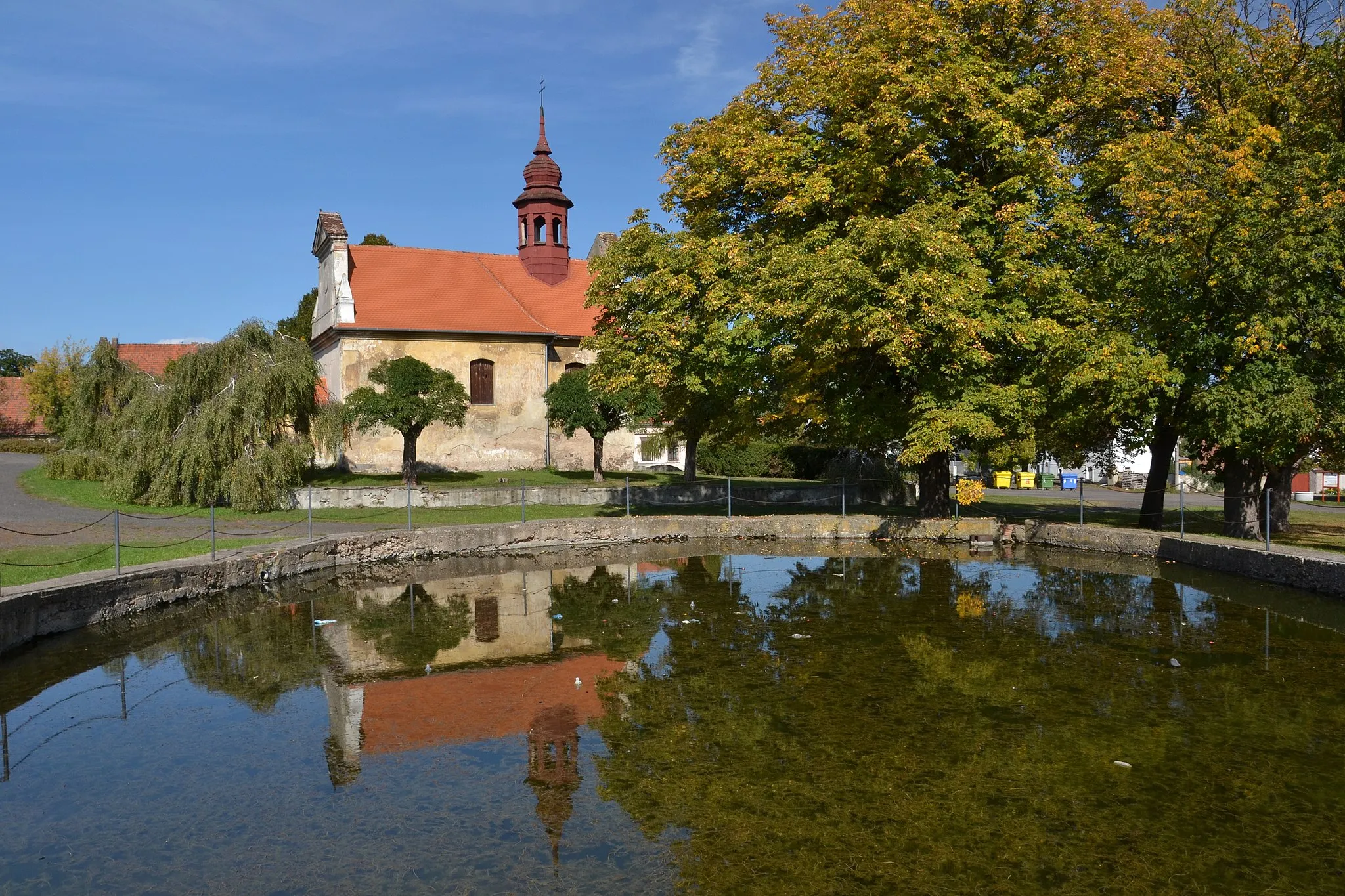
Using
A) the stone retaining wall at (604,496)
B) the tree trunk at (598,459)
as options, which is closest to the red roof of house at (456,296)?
the tree trunk at (598,459)

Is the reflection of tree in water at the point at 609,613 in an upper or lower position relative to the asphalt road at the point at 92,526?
lower

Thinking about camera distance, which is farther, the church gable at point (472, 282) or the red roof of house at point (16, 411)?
the red roof of house at point (16, 411)

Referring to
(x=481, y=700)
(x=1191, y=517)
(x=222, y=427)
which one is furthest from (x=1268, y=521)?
(x=222, y=427)

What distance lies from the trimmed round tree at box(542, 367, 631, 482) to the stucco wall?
3.04m

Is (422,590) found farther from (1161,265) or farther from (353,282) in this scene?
(353,282)

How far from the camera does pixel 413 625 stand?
438 inches

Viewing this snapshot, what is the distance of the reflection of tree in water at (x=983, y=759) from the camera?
189 inches

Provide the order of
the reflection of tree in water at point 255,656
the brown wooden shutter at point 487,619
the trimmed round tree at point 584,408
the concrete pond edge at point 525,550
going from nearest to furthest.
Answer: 1. the reflection of tree in water at point 255,656
2. the brown wooden shutter at point 487,619
3. the concrete pond edge at point 525,550
4. the trimmed round tree at point 584,408

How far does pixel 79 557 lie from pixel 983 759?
12.9 metres

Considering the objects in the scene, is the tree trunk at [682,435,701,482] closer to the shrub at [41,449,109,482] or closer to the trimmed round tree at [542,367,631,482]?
the trimmed round tree at [542,367,631,482]

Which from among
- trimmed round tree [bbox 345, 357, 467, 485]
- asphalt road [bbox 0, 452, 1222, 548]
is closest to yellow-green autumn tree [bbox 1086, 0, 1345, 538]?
asphalt road [bbox 0, 452, 1222, 548]

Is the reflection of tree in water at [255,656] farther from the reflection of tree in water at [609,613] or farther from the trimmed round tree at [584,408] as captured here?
the trimmed round tree at [584,408]

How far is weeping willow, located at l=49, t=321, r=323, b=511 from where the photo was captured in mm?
21031

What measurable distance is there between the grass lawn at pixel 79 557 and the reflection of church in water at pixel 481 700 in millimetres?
3926
